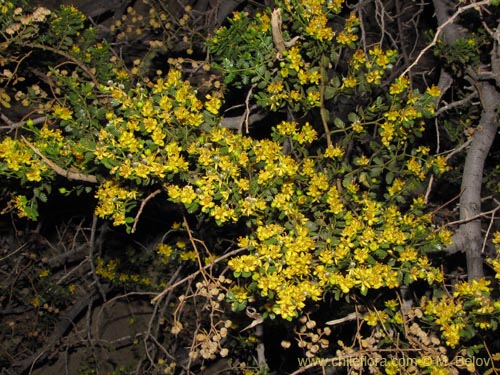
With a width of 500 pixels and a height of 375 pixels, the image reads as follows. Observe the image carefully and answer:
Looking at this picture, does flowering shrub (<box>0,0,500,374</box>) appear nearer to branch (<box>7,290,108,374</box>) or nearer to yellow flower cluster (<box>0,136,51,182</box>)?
yellow flower cluster (<box>0,136,51,182</box>)

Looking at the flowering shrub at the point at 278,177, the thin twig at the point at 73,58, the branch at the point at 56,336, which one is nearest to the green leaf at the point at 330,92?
the flowering shrub at the point at 278,177

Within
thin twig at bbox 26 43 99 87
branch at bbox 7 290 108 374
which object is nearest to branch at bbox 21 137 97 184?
thin twig at bbox 26 43 99 87

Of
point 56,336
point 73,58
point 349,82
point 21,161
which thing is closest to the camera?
Answer: point 21,161

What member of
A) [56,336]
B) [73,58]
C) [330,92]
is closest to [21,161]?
[73,58]

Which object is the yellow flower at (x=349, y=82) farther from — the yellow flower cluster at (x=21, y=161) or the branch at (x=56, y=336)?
the branch at (x=56, y=336)

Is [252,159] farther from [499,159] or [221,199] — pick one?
[499,159]

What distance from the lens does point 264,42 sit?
1872mm

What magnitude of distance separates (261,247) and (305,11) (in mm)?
881

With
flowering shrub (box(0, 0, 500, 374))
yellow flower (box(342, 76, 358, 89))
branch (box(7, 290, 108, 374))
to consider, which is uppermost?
yellow flower (box(342, 76, 358, 89))

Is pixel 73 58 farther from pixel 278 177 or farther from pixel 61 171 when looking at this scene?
pixel 278 177

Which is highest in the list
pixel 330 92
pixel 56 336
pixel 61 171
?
pixel 330 92

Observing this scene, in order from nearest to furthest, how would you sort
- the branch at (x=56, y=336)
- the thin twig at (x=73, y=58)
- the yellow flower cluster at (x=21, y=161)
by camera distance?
1. the yellow flower cluster at (x=21, y=161)
2. the thin twig at (x=73, y=58)
3. the branch at (x=56, y=336)

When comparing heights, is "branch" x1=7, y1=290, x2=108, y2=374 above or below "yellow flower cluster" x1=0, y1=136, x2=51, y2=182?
below

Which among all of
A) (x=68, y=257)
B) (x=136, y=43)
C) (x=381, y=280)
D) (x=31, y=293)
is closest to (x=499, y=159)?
(x=381, y=280)
